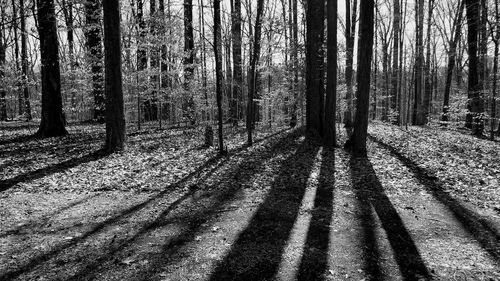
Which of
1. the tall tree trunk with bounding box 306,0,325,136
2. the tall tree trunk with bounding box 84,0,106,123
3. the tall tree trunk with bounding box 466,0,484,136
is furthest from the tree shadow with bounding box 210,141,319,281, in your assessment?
the tall tree trunk with bounding box 466,0,484,136

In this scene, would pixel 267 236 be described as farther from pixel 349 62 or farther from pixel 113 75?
pixel 349 62

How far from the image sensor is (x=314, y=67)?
12516mm

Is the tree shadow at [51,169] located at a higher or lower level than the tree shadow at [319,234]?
higher

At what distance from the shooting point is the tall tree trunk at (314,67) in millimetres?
12531

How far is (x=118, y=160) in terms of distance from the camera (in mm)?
8922

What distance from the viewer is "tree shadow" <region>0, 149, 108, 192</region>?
7013mm

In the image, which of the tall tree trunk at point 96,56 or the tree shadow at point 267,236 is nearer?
the tree shadow at point 267,236

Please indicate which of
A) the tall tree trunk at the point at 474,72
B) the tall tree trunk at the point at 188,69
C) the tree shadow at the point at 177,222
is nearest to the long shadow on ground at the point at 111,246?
the tree shadow at the point at 177,222

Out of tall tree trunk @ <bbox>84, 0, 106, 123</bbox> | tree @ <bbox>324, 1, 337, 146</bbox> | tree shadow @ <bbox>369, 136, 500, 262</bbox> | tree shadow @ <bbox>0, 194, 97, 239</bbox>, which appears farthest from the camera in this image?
tall tree trunk @ <bbox>84, 0, 106, 123</bbox>

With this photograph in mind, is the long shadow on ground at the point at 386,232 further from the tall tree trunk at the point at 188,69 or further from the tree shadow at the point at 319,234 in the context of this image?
the tall tree trunk at the point at 188,69

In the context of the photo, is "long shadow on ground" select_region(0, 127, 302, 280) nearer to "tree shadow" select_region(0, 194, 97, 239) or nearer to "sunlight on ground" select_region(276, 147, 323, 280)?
"tree shadow" select_region(0, 194, 97, 239)

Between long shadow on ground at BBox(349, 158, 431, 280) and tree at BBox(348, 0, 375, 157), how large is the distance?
2.10 m

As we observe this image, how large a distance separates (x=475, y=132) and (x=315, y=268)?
16.0m

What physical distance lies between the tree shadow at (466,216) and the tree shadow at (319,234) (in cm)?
197
